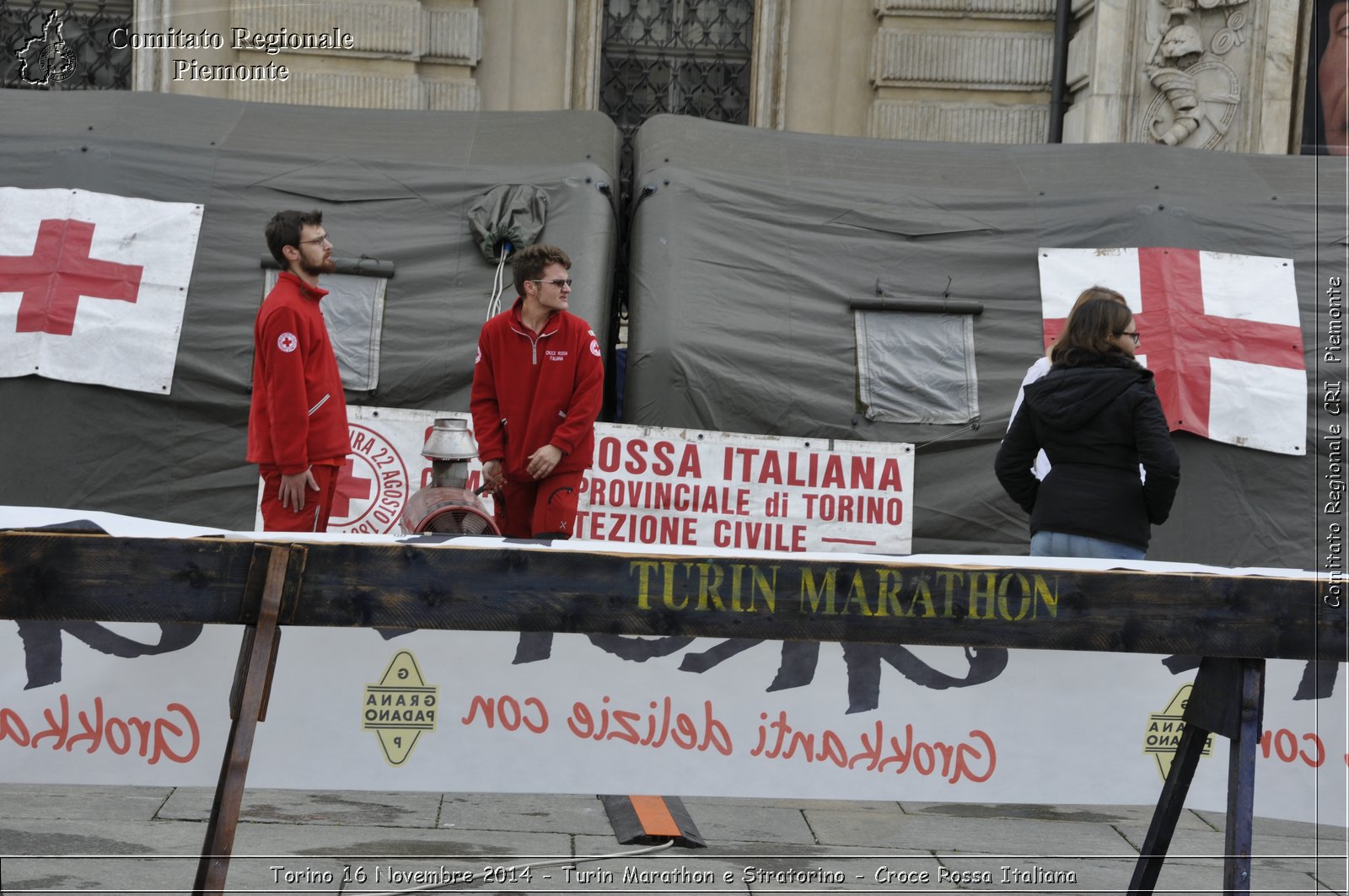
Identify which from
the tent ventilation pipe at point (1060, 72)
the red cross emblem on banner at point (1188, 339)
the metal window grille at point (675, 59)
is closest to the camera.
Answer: the red cross emblem on banner at point (1188, 339)

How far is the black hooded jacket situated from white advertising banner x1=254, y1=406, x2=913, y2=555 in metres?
2.48

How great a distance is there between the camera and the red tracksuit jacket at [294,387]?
5.87m

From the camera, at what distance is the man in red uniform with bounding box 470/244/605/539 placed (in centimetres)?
599

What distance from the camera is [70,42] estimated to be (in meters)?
12.5

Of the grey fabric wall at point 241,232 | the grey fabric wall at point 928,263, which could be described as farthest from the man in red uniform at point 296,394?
the grey fabric wall at point 928,263

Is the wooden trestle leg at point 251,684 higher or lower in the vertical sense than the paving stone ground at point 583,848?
higher

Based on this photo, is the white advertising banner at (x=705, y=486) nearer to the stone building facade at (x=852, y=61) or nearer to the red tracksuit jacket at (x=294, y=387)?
the red tracksuit jacket at (x=294, y=387)

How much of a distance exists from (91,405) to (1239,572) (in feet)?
19.5

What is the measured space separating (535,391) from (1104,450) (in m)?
2.31

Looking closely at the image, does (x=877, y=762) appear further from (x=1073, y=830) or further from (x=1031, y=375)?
(x=1031, y=375)

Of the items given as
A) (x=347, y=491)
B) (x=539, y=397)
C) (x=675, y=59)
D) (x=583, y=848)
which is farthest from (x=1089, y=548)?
(x=675, y=59)

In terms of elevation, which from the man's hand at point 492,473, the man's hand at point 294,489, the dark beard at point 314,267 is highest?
the dark beard at point 314,267

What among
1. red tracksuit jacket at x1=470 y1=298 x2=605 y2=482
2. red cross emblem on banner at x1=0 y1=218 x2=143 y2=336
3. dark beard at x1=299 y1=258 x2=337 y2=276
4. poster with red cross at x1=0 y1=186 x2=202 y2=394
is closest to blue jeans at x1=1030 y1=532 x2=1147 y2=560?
red tracksuit jacket at x1=470 y1=298 x2=605 y2=482

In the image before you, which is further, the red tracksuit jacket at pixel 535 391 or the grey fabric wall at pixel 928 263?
the grey fabric wall at pixel 928 263
